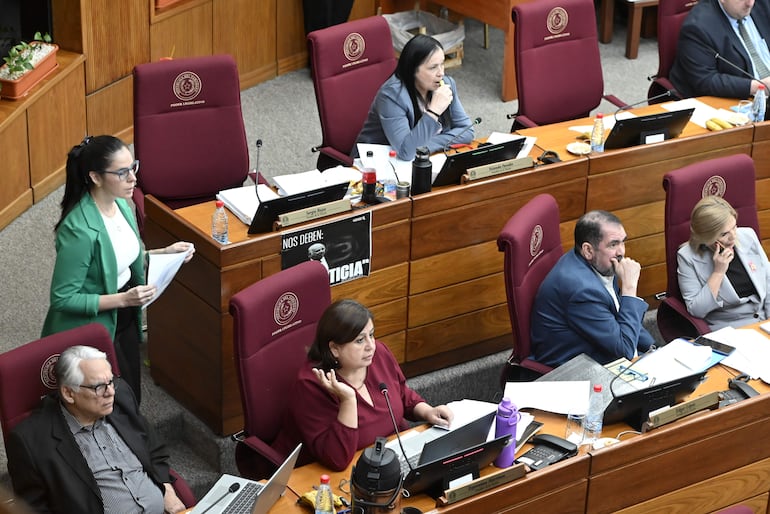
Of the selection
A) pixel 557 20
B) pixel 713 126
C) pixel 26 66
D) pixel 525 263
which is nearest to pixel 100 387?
pixel 525 263

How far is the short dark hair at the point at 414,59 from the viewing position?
14.9ft

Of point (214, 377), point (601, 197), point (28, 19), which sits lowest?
point (214, 377)

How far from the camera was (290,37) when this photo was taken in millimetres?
7070

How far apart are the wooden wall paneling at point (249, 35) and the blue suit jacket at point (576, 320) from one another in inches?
129

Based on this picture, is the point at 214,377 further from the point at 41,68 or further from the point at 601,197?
the point at 41,68

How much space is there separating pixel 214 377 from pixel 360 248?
0.67 metres

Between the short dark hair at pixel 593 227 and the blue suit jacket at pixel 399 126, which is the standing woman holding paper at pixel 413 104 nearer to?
the blue suit jacket at pixel 399 126

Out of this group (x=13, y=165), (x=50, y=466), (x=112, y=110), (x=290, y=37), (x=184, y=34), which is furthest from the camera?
(x=290, y=37)

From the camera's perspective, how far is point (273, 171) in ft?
19.6

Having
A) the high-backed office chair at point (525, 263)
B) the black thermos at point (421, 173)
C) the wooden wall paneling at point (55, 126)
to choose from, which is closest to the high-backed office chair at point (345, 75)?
the black thermos at point (421, 173)

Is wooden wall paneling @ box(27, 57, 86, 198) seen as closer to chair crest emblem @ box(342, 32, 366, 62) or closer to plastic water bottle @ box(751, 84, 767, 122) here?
chair crest emblem @ box(342, 32, 366, 62)

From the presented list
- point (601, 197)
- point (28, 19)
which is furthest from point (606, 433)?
point (28, 19)

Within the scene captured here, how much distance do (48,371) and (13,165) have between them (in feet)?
7.86

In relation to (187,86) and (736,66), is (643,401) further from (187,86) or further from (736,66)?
(736,66)
